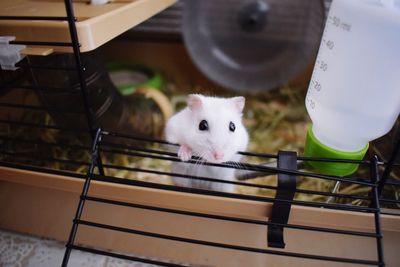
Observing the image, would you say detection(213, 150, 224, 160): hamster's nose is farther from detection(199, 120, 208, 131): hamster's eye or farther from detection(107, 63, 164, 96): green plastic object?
detection(107, 63, 164, 96): green plastic object

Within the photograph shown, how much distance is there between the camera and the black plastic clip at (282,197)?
560 mm

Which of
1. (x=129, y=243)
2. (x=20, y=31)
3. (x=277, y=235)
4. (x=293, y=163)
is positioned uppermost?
(x=20, y=31)

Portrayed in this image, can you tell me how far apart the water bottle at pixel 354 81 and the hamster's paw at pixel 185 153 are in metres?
0.25

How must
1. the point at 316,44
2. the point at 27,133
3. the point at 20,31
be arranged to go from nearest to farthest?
the point at 20,31 → the point at 27,133 → the point at 316,44

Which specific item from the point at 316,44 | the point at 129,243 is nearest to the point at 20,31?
the point at 129,243

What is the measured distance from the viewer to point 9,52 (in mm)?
584

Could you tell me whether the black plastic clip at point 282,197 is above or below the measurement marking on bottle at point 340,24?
below

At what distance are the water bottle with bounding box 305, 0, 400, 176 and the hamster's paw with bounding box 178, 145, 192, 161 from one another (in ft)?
0.81

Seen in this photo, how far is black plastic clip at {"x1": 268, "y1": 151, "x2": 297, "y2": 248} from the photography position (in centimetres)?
56

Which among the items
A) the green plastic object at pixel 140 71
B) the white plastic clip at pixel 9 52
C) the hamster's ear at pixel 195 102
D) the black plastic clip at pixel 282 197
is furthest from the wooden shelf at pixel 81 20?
the green plastic object at pixel 140 71

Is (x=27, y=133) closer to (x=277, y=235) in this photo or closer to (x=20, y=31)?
(x=20, y=31)

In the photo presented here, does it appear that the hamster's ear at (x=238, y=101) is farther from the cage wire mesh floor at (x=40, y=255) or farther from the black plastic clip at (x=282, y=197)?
the cage wire mesh floor at (x=40, y=255)

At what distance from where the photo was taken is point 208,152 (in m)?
0.59

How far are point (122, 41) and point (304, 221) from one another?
1.27 meters
